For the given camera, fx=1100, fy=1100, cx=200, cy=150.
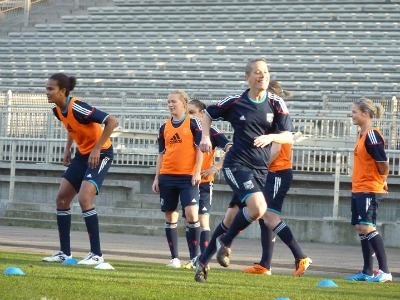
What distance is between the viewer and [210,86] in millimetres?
28812

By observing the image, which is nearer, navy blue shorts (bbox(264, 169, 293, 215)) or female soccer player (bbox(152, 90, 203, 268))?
navy blue shorts (bbox(264, 169, 293, 215))

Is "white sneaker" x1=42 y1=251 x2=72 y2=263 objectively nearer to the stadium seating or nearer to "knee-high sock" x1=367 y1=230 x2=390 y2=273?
"knee-high sock" x1=367 y1=230 x2=390 y2=273

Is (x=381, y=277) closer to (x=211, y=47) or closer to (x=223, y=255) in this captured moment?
(x=223, y=255)

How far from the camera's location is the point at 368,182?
10.9 m

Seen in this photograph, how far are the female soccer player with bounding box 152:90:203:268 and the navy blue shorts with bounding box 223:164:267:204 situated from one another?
1.83 meters

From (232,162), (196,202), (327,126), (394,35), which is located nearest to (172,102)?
(196,202)

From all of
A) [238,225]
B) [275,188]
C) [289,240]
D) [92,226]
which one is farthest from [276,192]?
[92,226]

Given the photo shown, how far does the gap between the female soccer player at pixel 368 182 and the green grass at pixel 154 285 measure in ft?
1.48

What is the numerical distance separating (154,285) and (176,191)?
10.6ft

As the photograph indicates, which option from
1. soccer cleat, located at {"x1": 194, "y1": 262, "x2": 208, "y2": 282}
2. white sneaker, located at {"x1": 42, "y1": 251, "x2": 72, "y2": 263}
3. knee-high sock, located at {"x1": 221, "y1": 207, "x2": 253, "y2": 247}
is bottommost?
white sneaker, located at {"x1": 42, "y1": 251, "x2": 72, "y2": 263}

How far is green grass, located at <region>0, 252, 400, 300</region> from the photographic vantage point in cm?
744

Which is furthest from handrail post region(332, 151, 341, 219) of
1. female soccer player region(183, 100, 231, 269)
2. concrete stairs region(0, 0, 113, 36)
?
concrete stairs region(0, 0, 113, 36)

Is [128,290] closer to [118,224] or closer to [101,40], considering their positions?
[118,224]

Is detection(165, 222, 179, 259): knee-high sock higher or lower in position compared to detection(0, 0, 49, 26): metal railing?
lower
